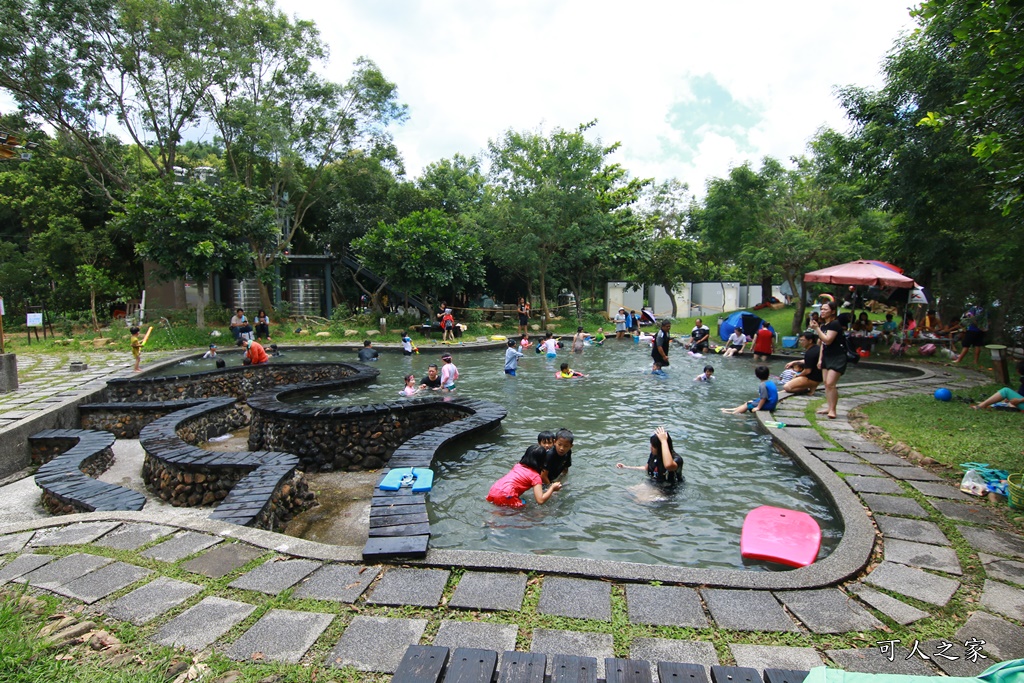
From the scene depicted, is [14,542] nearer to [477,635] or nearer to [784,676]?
[477,635]

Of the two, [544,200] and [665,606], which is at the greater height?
[544,200]

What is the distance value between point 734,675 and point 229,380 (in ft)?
42.6

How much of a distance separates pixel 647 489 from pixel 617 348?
14233 mm

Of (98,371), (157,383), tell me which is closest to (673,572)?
(157,383)

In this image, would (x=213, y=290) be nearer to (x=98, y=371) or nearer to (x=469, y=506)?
(x=98, y=371)

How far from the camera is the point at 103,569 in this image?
4027 mm

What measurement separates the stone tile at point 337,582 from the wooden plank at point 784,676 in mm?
2541

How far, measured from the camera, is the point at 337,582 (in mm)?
3871

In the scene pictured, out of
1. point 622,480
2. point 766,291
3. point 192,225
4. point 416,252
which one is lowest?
point 622,480

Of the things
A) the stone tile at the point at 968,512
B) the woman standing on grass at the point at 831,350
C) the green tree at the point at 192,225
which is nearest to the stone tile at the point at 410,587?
the stone tile at the point at 968,512

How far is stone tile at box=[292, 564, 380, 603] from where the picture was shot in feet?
12.1

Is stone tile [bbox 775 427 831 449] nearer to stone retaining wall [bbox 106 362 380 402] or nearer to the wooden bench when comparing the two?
the wooden bench

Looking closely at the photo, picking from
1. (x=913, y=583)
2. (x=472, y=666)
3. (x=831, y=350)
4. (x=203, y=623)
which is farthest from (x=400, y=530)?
(x=831, y=350)

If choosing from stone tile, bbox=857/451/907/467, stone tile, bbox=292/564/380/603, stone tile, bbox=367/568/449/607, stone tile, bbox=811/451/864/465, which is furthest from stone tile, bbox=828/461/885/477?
stone tile, bbox=292/564/380/603
